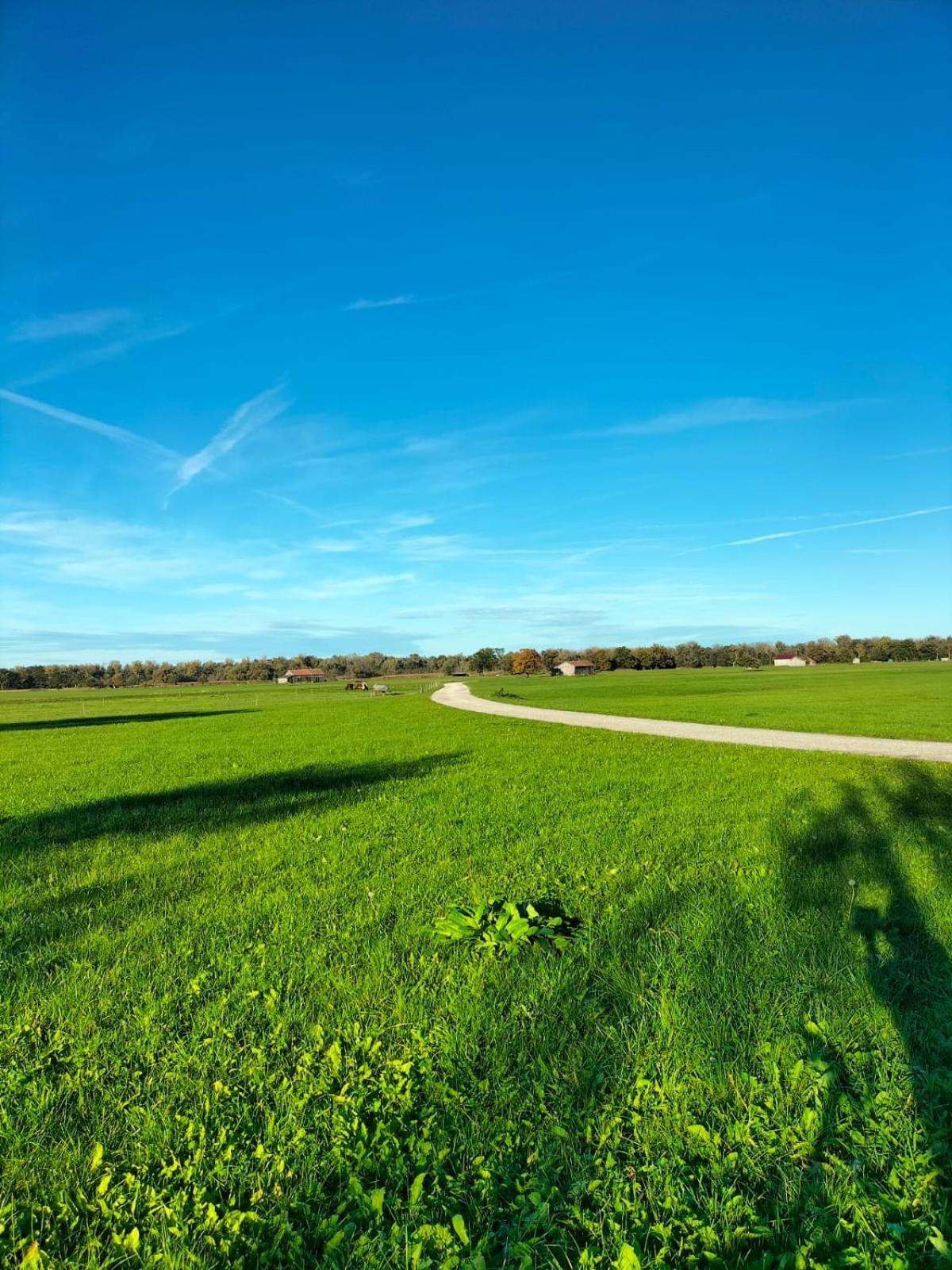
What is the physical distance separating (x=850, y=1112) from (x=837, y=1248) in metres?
0.71

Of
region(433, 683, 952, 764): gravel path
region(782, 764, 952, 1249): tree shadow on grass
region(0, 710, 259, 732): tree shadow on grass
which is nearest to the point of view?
region(782, 764, 952, 1249): tree shadow on grass

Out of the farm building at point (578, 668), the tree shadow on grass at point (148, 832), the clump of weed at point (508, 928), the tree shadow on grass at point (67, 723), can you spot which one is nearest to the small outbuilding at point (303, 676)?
the farm building at point (578, 668)

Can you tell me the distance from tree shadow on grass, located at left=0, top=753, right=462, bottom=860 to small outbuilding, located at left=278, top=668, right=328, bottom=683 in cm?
14988

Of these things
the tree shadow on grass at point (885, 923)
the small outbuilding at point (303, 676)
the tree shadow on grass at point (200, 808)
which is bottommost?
the small outbuilding at point (303, 676)

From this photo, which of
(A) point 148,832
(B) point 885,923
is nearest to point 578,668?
(A) point 148,832

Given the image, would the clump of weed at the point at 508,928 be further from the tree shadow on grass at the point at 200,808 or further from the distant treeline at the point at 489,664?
the distant treeline at the point at 489,664

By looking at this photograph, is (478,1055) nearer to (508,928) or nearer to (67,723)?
(508,928)

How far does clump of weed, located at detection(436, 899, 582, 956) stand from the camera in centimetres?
468

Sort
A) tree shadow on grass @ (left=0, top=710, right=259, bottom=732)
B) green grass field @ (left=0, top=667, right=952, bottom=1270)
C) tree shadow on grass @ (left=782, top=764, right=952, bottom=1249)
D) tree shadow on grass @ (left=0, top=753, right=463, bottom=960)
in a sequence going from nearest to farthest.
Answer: green grass field @ (left=0, top=667, right=952, bottom=1270)
tree shadow on grass @ (left=782, top=764, right=952, bottom=1249)
tree shadow on grass @ (left=0, top=753, right=463, bottom=960)
tree shadow on grass @ (left=0, top=710, right=259, bottom=732)

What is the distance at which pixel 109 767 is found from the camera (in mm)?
16141

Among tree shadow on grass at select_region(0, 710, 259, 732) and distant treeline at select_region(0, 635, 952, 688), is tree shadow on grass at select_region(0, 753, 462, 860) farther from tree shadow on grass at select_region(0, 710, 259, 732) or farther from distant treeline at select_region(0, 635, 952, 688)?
distant treeline at select_region(0, 635, 952, 688)

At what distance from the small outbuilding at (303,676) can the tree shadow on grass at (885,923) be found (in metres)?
157

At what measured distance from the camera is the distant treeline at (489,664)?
478 ft

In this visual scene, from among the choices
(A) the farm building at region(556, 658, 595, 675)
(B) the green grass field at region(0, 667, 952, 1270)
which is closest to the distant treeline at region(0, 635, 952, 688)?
(A) the farm building at region(556, 658, 595, 675)
